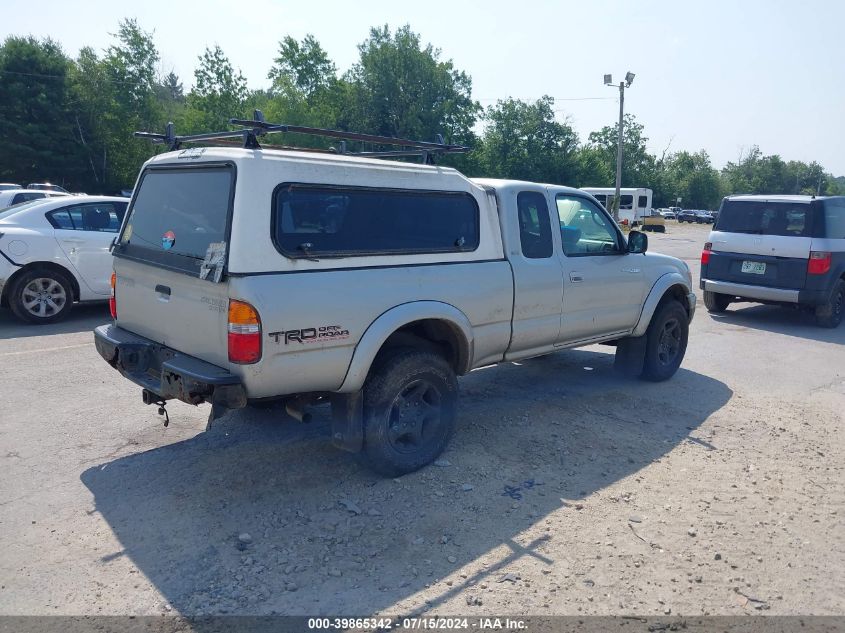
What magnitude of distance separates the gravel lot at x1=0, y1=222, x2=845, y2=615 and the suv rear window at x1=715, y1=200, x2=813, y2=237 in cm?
444

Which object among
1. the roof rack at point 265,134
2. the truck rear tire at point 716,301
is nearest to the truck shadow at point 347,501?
the roof rack at point 265,134

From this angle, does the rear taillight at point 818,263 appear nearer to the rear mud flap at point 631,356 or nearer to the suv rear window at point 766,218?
the suv rear window at point 766,218

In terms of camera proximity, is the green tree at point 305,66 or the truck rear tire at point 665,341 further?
the green tree at point 305,66

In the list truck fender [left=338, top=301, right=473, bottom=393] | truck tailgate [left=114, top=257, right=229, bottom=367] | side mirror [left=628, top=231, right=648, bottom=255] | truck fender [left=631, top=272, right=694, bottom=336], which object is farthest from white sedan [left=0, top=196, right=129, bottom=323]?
truck fender [left=631, top=272, right=694, bottom=336]

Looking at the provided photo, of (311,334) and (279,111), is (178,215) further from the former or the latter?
(279,111)

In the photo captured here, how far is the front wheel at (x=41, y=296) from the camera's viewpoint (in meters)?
8.32

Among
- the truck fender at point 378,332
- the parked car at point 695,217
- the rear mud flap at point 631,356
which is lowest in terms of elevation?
the rear mud flap at point 631,356

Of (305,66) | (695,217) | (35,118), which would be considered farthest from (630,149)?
(35,118)

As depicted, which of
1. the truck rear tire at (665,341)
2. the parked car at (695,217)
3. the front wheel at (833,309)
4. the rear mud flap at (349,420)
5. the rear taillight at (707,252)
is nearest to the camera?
the rear mud flap at (349,420)

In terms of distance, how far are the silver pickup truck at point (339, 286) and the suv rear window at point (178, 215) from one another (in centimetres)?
1

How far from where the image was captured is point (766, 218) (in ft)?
32.7

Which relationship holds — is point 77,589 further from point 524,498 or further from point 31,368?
point 31,368

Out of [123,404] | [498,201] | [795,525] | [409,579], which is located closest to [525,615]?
[409,579]

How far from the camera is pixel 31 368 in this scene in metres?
6.50
